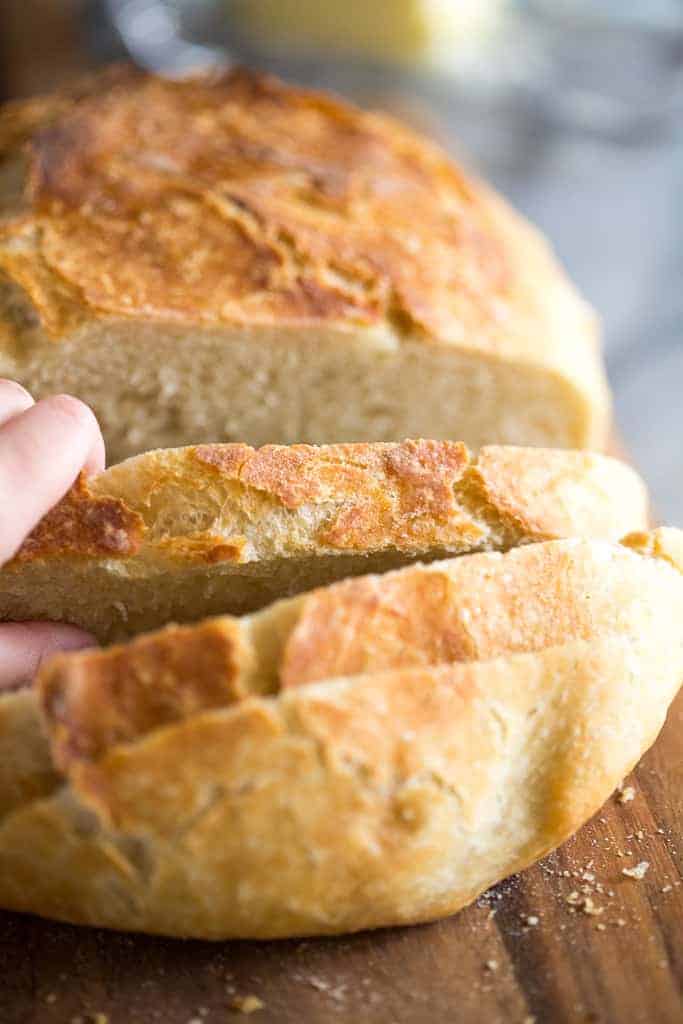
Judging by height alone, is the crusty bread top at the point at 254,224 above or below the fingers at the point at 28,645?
above

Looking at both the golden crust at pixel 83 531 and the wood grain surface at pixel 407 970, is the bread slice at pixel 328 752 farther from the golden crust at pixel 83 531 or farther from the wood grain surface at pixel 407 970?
the golden crust at pixel 83 531

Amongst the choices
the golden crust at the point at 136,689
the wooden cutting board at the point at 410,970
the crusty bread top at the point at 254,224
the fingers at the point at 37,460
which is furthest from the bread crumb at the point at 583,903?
the crusty bread top at the point at 254,224

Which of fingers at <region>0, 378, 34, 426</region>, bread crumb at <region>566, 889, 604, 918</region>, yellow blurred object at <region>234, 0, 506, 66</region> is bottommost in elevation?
bread crumb at <region>566, 889, 604, 918</region>

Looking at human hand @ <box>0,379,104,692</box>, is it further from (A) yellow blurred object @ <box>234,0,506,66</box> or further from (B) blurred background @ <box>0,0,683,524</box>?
(A) yellow blurred object @ <box>234,0,506,66</box>

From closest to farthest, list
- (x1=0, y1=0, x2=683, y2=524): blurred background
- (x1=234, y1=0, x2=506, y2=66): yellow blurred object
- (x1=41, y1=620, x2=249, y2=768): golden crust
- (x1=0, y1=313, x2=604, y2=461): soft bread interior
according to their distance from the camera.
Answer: (x1=41, y1=620, x2=249, y2=768): golden crust
(x1=0, y1=313, x2=604, y2=461): soft bread interior
(x1=0, y1=0, x2=683, y2=524): blurred background
(x1=234, y1=0, x2=506, y2=66): yellow blurred object

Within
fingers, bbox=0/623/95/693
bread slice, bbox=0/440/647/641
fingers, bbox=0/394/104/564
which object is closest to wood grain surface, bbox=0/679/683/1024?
fingers, bbox=0/623/95/693

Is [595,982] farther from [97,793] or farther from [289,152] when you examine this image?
[289,152]

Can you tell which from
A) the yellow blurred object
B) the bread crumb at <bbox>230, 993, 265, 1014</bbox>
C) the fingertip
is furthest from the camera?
the yellow blurred object

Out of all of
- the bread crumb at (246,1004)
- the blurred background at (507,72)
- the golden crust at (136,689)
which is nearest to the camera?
the golden crust at (136,689)
